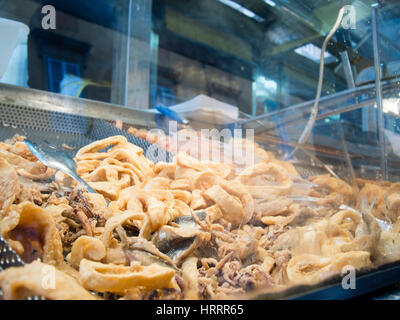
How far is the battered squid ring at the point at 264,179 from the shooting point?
1.93 metres

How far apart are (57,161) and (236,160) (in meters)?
1.45

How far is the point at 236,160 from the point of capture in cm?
257

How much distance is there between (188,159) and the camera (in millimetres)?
2006

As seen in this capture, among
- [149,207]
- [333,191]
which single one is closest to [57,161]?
[149,207]

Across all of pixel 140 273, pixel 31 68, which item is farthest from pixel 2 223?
pixel 31 68

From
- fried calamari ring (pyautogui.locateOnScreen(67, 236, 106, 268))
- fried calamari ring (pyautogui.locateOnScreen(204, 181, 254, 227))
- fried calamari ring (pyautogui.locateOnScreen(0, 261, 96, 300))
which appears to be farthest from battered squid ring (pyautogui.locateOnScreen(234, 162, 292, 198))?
fried calamari ring (pyautogui.locateOnScreen(0, 261, 96, 300))

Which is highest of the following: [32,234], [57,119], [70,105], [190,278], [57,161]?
[70,105]

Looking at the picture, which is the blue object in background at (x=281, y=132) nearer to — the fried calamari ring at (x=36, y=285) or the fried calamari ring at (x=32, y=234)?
the fried calamari ring at (x=32, y=234)

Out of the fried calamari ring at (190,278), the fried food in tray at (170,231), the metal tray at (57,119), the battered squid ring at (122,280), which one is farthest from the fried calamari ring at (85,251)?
the metal tray at (57,119)

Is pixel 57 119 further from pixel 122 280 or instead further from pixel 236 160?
pixel 122 280

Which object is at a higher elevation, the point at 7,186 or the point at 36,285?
the point at 7,186

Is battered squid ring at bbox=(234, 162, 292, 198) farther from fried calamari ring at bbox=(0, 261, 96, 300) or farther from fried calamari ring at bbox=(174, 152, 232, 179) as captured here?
fried calamari ring at bbox=(0, 261, 96, 300)

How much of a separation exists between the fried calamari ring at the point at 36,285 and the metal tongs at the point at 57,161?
866mm
